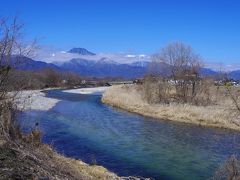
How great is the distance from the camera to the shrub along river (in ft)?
61.4

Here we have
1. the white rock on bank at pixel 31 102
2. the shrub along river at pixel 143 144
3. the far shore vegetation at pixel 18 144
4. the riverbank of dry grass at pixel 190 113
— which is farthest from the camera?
the riverbank of dry grass at pixel 190 113

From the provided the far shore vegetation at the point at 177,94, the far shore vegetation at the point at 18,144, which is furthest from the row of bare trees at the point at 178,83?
the far shore vegetation at the point at 18,144

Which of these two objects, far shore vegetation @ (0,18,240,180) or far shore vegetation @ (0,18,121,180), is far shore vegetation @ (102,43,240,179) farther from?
far shore vegetation @ (0,18,121,180)

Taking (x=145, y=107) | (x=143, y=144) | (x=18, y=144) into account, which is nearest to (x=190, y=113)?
(x=145, y=107)

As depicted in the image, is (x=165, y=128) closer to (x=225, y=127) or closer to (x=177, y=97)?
(x=225, y=127)

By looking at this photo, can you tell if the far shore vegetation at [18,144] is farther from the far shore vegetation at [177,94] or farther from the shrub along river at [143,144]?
the far shore vegetation at [177,94]

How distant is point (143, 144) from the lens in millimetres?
24859

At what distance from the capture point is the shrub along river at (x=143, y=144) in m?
18.7

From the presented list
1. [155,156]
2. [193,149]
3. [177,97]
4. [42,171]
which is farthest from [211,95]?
[42,171]

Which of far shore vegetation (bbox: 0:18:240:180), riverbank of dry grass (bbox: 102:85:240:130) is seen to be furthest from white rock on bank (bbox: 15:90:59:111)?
riverbank of dry grass (bbox: 102:85:240:130)

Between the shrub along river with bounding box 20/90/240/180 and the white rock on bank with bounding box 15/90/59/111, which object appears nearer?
the white rock on bank with bounding box 15/90/59/111

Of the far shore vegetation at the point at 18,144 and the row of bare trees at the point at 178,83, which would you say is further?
the row of bare trees at the point at 178,83

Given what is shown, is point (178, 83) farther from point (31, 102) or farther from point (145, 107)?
point (31, 102)

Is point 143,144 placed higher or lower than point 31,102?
lower
